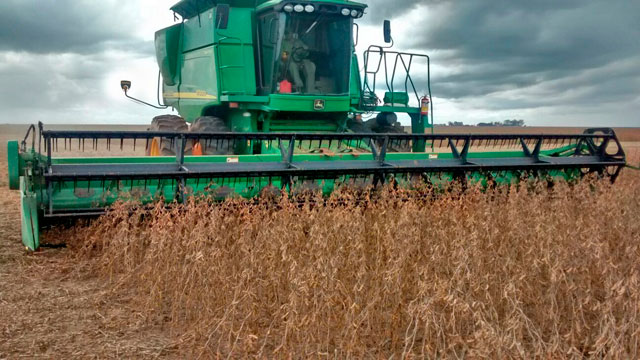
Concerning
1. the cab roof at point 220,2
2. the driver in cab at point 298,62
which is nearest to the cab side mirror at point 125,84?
the cab roof at point 220,2

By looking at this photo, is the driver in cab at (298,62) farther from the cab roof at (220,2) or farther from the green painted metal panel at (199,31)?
the green painted metal panel at (199,31)

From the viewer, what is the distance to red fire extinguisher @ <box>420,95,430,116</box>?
8.04 meters

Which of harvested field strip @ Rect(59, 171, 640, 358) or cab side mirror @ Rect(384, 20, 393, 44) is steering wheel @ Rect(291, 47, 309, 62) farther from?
harvested field strip @ Rect(59, 171, 640, 358)

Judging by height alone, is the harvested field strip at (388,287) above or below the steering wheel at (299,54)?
below

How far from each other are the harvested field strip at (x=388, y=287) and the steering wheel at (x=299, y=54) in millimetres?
3099

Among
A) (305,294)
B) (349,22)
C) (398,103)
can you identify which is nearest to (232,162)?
(305,294)

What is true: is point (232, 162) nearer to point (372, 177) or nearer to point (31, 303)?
point (372, 177)

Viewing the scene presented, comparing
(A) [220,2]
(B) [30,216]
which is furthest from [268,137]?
(A) [220,2]

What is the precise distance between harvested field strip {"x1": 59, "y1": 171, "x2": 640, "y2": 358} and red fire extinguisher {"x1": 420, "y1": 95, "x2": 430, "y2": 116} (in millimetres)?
3508

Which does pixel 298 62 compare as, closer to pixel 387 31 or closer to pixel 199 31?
pixel 387 31

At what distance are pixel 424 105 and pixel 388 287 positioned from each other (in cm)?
562

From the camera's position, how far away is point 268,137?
5.03m

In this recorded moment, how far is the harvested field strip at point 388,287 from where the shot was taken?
247cm

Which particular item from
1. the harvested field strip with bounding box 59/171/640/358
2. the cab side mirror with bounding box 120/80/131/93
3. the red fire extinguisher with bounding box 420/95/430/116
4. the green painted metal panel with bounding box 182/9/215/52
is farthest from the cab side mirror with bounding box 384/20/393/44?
the cab side mirror with bounding box 120/80/131/93
